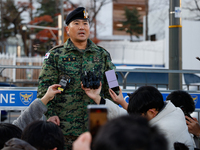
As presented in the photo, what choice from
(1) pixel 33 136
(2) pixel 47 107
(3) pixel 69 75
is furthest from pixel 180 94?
(1) pixel 33 136

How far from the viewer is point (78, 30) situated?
321 cm

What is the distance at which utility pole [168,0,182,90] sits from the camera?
6.00 m

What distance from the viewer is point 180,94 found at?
3584 mm

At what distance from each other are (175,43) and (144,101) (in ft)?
12.5

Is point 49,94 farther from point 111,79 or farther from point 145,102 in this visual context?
point 145,102

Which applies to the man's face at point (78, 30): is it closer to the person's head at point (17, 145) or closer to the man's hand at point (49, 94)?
the man's hand at point (49, 94)

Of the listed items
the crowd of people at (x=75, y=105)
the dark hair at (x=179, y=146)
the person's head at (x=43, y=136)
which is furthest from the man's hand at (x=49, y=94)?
the dark hair at (x=179, y=146)

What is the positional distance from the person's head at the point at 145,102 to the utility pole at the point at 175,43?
3.47 meters

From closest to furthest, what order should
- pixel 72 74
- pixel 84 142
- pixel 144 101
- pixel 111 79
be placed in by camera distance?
1. pixel 84 142
2. pixel 144 101
3. pixel 111 79
4. pixel 72 74

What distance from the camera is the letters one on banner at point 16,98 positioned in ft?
17.4

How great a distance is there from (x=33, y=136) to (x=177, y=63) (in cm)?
443

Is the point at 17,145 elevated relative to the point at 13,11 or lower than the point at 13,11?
lower

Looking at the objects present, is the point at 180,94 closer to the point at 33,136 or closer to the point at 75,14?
the point at 75,14

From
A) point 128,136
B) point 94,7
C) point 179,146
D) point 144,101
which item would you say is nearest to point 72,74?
point 144,101
